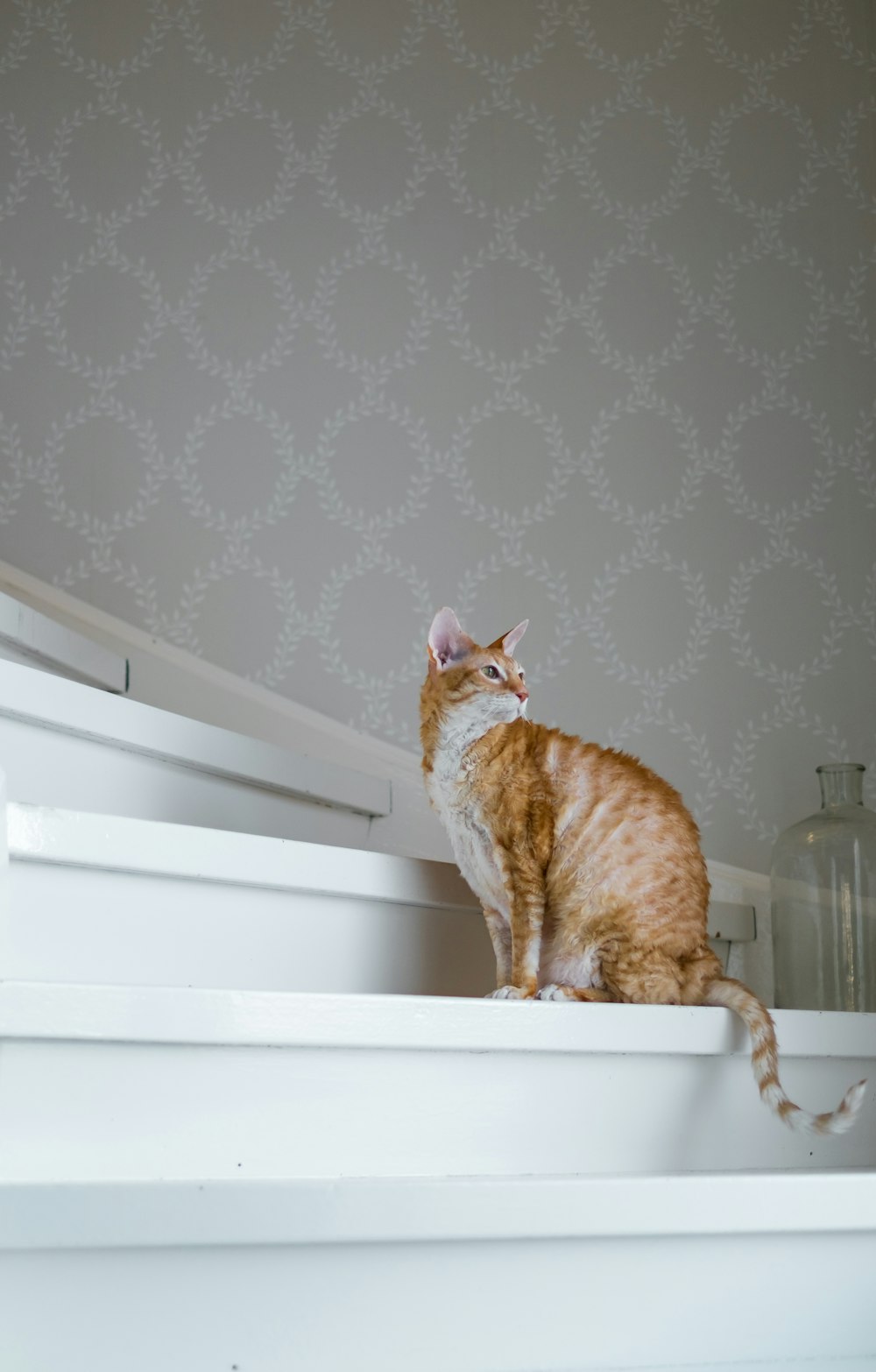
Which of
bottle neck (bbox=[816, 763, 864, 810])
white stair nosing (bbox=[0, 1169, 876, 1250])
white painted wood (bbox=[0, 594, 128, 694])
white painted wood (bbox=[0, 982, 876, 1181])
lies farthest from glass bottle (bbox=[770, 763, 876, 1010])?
white painted wood (bbox=[0, 594, 128, 694])

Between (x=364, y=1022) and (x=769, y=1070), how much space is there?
0.44 meters

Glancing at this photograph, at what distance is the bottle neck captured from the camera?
1.86m

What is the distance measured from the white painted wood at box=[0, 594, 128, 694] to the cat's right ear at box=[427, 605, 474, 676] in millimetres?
566

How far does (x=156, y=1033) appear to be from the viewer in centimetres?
95

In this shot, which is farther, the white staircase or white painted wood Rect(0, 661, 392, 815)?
white painted wood Rect(0, 661, 392, 815)

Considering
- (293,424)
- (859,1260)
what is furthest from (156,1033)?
(293,424)

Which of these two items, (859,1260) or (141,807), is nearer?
(859,1260)

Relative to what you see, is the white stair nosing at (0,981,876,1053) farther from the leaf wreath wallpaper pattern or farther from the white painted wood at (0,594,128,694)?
the leaf wreath wallpaper pattern

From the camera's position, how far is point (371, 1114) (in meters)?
1.04

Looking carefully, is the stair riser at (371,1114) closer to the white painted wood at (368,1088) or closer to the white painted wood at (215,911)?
the white painted wood at (368,1088)

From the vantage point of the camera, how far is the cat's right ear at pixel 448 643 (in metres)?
1.49

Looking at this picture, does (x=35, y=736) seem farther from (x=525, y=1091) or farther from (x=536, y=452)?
(x=536, y=452)

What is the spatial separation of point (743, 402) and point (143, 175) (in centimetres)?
125

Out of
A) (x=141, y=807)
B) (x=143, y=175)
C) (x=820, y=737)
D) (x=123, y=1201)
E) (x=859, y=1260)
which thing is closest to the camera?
(x=123, y=1201)
